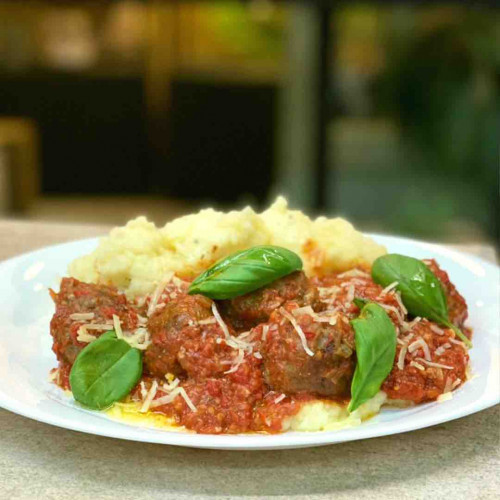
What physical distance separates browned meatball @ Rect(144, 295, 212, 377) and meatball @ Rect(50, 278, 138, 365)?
112 millimetres

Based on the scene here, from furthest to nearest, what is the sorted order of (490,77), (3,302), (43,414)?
(490,77) → (3,302) → (43,414)

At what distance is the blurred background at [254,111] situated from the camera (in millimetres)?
6184

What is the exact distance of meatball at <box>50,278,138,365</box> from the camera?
2238mm

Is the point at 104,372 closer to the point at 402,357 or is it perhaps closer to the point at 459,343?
the point at 402,357

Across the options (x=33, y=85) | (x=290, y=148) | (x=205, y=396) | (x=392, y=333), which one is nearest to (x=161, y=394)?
(x=205, y=396)

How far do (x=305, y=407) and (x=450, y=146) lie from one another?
4633 mm

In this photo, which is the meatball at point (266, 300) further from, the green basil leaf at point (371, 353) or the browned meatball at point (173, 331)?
the green basil leaf at point (371, 353)

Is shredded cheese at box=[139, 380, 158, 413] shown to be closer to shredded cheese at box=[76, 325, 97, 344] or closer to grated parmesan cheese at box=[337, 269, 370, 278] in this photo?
shredded cheese at box=[76, 325, 97, 344]

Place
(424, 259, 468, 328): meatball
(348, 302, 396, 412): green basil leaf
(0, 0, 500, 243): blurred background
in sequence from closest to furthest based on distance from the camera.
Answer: (348, 302, 396, 412): green basil leaf < (424, 259, 468, 328): meatball < (0, 0, 500, 243): blurred background

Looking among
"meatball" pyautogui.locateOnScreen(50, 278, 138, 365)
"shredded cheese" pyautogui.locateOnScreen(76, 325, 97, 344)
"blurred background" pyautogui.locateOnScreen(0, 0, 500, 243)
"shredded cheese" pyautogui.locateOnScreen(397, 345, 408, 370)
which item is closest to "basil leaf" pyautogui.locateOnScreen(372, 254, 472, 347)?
"shredded cheese" pyautogui.locateOnScreen(397, 345, 408, 370)

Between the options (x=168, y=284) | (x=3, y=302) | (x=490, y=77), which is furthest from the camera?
(x=490, y=77)

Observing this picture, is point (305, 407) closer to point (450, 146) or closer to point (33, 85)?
point (450, 146)

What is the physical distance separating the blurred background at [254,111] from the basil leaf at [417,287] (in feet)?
13.2

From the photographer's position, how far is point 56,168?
738 cm
